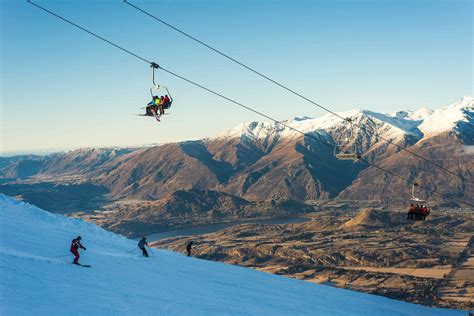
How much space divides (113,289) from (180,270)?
376 inches

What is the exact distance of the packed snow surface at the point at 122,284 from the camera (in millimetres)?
19656

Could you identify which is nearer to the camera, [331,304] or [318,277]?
[331,304]

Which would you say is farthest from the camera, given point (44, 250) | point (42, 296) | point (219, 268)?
point (219, 268)

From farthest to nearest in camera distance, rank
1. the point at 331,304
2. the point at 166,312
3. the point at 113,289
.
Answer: the point at 331,304, the point at 113,289, the point at 166,312

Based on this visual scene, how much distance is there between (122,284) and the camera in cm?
2405

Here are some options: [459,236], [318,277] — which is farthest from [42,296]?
[459,236]

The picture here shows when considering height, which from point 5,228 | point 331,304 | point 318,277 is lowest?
point 318,277

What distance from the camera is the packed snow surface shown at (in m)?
19.7

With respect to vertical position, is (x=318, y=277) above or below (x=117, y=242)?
below

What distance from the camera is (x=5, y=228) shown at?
31109 millimetres

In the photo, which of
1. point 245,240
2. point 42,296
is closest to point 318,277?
point 245,240

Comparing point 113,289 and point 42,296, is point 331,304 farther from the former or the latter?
point 42,296

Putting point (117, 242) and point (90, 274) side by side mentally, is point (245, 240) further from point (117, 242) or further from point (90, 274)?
point (90, 274)

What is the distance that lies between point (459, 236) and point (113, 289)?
639 ft
